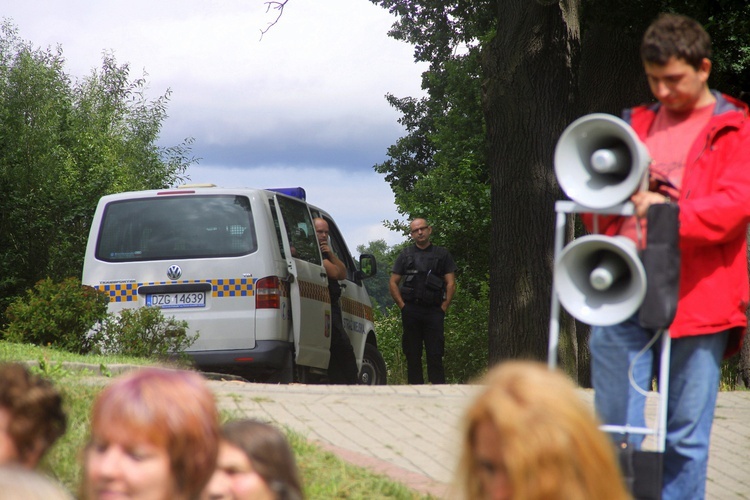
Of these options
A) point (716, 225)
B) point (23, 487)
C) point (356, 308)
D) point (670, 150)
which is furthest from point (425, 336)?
point (23, 487)

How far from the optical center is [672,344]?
3.85 m

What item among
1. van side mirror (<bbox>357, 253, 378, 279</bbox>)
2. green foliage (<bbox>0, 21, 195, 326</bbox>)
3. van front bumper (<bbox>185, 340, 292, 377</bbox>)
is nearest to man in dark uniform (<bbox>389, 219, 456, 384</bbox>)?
van side mirror (<bbox>357, 253, 378, 279</bbox>)

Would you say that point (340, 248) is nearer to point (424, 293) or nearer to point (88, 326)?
point (424, 293)

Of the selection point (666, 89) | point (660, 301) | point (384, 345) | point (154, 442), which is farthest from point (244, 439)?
point (384, 345)

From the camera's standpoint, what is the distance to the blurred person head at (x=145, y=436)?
2246 millimetres

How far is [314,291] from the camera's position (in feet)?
33.9

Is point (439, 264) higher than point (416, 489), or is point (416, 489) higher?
Answer: point (439, 264)

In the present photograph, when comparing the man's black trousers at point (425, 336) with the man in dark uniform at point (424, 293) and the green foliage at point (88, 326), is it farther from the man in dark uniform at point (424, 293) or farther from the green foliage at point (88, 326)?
the green foliage at point (88, 326)

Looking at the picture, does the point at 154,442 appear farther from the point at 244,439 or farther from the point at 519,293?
the point at 519,293

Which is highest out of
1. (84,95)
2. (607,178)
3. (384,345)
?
Result: (84,95)

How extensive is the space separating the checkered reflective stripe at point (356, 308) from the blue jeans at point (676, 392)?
7356mm

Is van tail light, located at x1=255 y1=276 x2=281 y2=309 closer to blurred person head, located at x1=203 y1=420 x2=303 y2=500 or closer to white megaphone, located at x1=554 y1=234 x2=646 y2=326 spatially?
white megaphone, located at x1=554 y1=234 x2=646 y2=326

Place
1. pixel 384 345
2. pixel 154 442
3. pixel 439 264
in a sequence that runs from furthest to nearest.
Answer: pixel 384 345 < pixel 439 264 < pixel 154 442

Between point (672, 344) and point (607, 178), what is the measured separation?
63 centimetres
